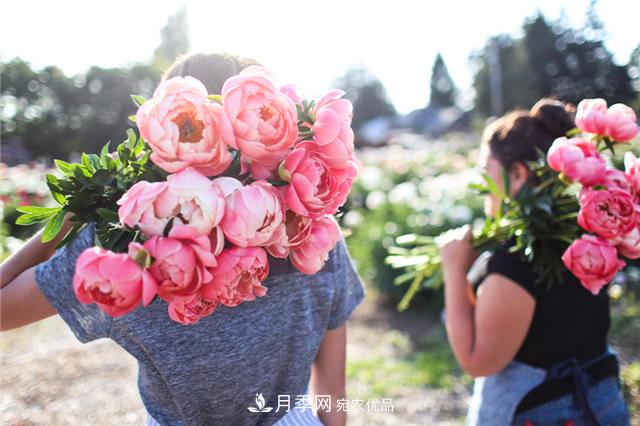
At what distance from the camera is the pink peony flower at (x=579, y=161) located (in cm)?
122

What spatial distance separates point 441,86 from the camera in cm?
6962

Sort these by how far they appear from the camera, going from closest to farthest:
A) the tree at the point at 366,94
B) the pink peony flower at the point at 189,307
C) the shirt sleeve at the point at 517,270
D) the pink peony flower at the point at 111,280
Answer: the pink peony flower at the point at 111,280 < the pink peony flower at the point at 189,307 < the shirt sleeve at the point at 517,270 < the tree at the point at 366,94

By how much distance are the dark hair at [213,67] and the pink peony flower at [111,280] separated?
647mm

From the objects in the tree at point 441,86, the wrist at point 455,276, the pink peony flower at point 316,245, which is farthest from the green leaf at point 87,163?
the tree at point 441,86

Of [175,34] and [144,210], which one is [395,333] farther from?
[175,34]

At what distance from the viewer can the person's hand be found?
188cm

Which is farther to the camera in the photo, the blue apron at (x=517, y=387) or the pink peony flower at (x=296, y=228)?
the blue apron at (x=517, y=387)

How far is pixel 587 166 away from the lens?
122 centimetres

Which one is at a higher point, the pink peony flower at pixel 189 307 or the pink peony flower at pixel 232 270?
the pink peony flower at pixel 232 270

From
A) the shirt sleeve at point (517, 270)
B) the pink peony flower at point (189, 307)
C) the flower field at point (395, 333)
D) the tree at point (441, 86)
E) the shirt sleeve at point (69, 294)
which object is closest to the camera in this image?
the pink peony flower at point (189, 307)

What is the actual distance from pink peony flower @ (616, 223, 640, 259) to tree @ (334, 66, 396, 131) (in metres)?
60.8

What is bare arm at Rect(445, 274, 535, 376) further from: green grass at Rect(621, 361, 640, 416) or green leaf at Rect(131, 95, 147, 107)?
green grass at Rect(621, 361, 640, 416)

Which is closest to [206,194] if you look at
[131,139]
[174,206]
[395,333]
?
[174,206]

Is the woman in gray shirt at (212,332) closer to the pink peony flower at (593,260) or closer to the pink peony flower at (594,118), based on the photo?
the pink peony flower at (593,260)
